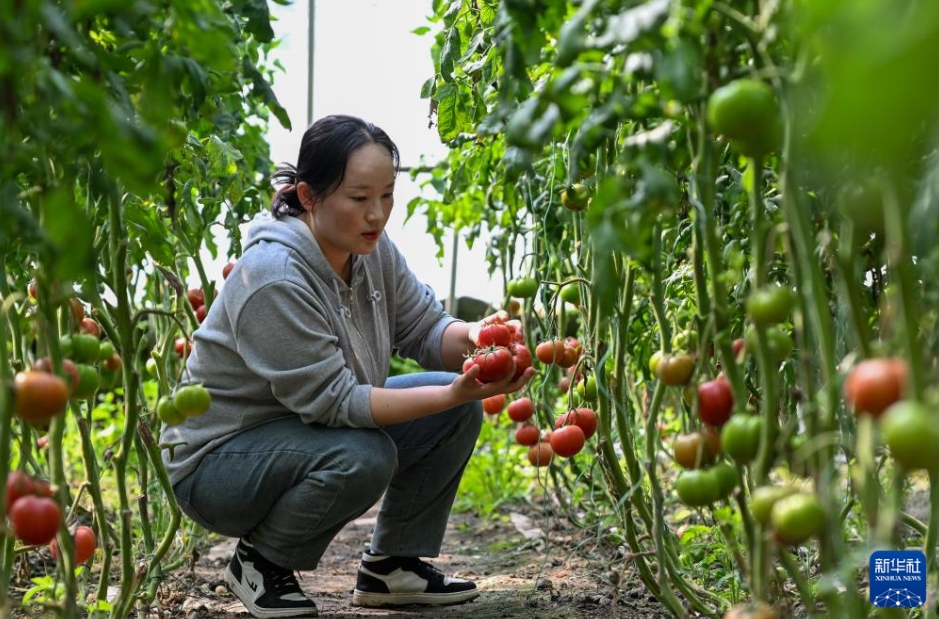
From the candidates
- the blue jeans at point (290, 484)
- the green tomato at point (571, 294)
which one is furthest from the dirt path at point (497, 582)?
the green tomato at point (571, 294)

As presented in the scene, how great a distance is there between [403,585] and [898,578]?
1.13m

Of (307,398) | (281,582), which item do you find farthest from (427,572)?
(307,398)

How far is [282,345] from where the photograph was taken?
1.95 m

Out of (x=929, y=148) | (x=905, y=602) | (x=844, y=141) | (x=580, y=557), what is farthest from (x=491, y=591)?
(x=844, y=141)

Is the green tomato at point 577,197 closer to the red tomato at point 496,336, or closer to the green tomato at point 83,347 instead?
the red tomato at point 496,336

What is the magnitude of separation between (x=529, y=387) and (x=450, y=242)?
2.57 m

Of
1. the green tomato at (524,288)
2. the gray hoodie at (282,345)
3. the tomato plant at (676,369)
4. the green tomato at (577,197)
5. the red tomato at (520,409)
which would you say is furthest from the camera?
the red tomato at (520,409)

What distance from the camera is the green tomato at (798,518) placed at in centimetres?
93

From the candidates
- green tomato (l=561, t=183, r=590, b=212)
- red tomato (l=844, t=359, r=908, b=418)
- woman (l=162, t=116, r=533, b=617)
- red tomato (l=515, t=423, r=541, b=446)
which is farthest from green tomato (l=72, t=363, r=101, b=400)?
red tomato (l=515, t=423, r=541, b=446)

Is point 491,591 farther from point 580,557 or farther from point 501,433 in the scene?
point 501,433

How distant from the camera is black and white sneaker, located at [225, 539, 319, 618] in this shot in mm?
2020

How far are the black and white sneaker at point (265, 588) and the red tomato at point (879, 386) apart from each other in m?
1.47

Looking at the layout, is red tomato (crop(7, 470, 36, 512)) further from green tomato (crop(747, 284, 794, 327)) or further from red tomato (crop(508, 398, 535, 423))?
red tomato (crop(508, 398, 535, 423))

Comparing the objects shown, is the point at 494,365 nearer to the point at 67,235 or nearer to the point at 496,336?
the point at 496,336
